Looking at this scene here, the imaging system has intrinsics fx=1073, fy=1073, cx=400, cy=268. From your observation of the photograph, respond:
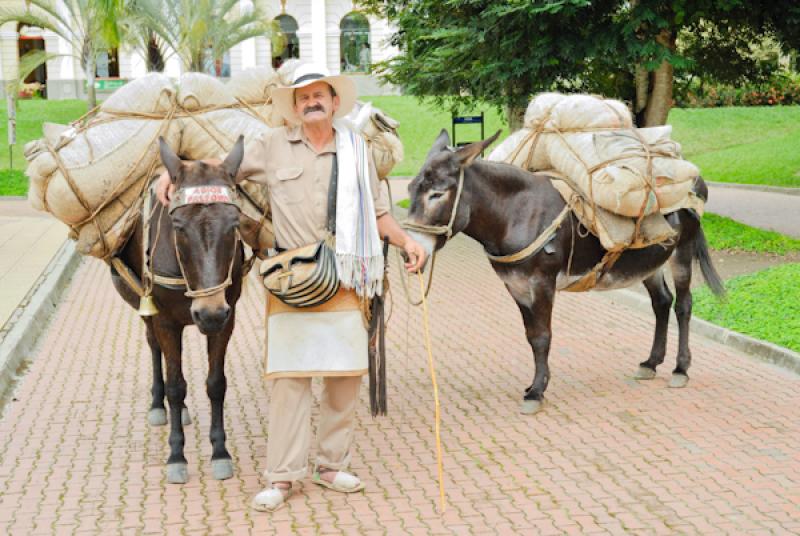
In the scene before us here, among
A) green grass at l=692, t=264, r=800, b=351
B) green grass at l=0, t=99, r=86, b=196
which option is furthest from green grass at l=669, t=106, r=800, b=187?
green grass at l=0, t=99, r=86, b=196

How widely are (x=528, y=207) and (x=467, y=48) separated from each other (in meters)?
7.59

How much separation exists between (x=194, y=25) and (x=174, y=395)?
29595 millimetres

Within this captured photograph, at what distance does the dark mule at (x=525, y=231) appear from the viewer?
7371 mm

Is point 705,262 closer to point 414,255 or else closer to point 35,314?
point 414,255

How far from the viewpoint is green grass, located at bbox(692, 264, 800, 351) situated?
972 centimetres

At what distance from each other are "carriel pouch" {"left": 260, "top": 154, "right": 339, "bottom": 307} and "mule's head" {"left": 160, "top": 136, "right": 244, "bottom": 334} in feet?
0.84

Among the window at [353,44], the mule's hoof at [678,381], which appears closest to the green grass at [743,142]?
the mule's hoof at [678,381]

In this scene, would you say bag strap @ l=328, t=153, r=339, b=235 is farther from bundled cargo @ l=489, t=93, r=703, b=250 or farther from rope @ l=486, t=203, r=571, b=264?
bundled cargo @ l=489, t=93, r=703, b=250

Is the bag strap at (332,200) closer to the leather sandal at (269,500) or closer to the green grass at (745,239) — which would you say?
the leather sandal at (269,500)

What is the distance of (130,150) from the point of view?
263 inches

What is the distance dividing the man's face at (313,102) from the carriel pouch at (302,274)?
674 millimetres

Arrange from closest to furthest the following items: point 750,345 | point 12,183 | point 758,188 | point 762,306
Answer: point 750,345, point 762,306, point 758,188, point 12,183

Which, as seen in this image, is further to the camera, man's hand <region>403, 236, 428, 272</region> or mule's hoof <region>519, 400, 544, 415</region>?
mule's hoof <region>519, 400, 544, 415</region>

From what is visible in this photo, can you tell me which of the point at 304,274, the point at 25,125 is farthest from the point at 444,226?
the point at 25,125
